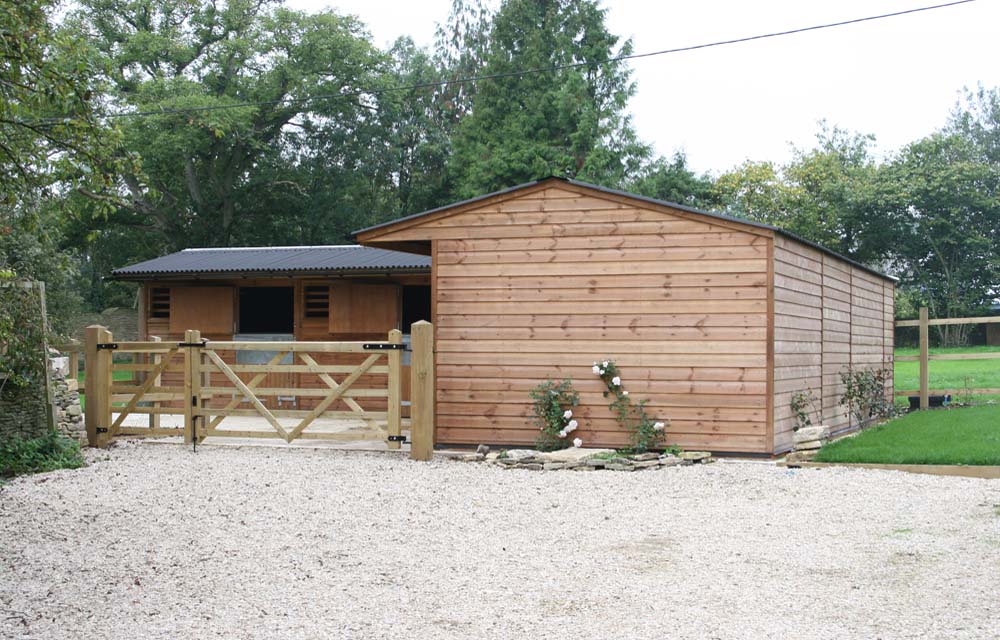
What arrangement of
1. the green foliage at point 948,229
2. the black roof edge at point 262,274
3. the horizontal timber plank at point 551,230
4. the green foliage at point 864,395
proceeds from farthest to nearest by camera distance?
the green foliage at point 948,229 < the black roof edge at point 262,274 < the green foliage at point 864,395 < the horizontal timber plank at point 551,230

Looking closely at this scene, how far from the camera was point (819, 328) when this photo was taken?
11555 mm

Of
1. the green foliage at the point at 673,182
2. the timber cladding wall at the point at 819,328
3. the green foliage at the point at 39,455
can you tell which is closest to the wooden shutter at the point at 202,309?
the green foliage at the point at 39,455

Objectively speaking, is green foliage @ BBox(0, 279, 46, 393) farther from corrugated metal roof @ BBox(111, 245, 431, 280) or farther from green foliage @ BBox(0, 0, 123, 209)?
corrugated metal roof @ BBox(111, 245, 431, 280)

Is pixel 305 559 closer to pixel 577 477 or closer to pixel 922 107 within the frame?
pixel 577 477

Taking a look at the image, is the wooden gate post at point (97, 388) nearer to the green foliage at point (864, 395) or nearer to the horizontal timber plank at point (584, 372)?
the horizontal timber plank at point (584, 372)

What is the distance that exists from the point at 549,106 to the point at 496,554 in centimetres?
2650

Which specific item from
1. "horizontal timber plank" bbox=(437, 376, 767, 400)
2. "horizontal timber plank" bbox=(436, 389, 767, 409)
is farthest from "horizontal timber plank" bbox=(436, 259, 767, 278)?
"horizontal timber plank" bbox=(436, 389, 767, 409)

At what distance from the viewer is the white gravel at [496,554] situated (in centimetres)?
454

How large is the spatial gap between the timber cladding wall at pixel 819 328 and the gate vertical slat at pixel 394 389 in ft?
12.4

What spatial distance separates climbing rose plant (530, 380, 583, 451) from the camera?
1015cm

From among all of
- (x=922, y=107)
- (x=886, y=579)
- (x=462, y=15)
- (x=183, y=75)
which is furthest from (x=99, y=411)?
(x=922, y=107)

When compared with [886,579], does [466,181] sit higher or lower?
higher

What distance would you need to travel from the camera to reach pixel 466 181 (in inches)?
1273

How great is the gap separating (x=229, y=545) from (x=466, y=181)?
26831 millimetres
